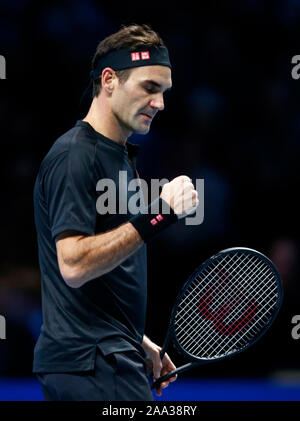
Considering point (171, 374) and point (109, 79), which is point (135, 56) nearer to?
point (109, 79)

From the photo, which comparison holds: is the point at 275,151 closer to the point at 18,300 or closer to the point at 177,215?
the point at 18,300

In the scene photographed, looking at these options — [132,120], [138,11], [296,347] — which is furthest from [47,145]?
[132,120]

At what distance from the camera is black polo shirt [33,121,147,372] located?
200cm

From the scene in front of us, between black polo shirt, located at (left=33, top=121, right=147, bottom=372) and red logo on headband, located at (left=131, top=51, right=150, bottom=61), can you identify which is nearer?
black polo shirt, located at (left=33, top=121, right=147, bottom=372)

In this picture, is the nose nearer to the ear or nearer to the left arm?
the ear

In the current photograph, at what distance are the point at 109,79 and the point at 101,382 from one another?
3.06 ft

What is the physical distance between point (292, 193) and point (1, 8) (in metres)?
2.21

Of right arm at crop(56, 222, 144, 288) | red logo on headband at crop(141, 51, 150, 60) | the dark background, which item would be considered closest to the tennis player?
right arm at crop(56, 222, 144, 288)

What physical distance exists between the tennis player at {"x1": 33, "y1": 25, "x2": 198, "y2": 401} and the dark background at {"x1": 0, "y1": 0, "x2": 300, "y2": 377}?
201 centimetres

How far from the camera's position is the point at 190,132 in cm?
459

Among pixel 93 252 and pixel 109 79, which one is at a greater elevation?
Result: pixel 109 79

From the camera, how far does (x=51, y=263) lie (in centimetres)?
210

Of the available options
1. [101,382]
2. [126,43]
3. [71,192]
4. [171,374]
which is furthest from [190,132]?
[101,382]

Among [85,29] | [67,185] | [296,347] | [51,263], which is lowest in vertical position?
[296,347]
